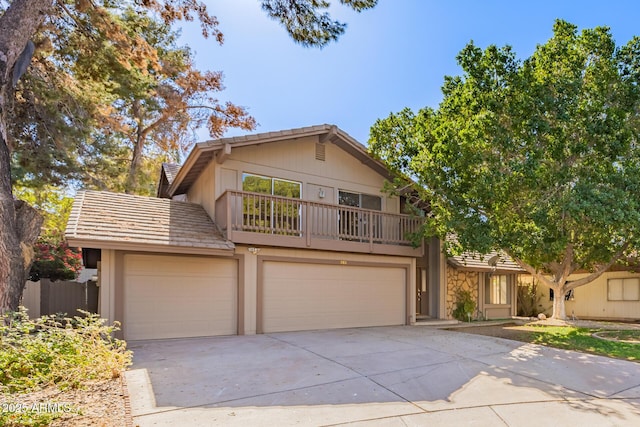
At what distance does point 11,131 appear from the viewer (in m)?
12.9

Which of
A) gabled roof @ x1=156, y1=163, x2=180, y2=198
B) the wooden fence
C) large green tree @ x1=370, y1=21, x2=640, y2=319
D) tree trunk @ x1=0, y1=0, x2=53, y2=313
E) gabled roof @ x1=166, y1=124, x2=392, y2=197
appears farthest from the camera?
gabled roof @ x1=156, y1=163, x2=180, y2=198

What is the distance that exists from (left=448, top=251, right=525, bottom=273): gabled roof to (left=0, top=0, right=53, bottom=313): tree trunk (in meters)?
12.5

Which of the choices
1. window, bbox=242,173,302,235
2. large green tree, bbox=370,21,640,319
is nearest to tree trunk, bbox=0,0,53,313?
window, bbox=242,173,302,235

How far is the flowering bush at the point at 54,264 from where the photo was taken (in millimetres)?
15453

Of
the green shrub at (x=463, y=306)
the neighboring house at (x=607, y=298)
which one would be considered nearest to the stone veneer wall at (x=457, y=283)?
the green shrub at (x=463, y=306)

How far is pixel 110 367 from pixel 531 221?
10609 millimetres

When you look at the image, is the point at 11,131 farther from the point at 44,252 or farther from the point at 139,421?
the point at 139,421

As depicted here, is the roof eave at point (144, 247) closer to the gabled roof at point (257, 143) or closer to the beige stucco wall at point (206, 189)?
the beige stucco wall at point (206, 189)

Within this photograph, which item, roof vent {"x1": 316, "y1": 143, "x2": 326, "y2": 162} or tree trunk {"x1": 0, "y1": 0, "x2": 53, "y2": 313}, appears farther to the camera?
roof vent {"x1": 316, "y1": 143, "x2": 326, "y2": 162}

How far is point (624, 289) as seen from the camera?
1709 cm

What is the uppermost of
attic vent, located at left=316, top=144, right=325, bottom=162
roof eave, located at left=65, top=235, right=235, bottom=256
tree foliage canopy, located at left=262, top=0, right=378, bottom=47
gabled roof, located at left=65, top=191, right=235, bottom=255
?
tree foliage canopy, located at left=262, top=0, right=378, bottom=47

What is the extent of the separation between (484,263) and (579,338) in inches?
216

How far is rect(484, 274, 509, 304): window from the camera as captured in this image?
1633cm

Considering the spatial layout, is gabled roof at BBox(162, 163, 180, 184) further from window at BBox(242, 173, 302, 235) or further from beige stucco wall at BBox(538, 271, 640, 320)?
beige stucco wall at BBox(538, 271, 640, 320)
